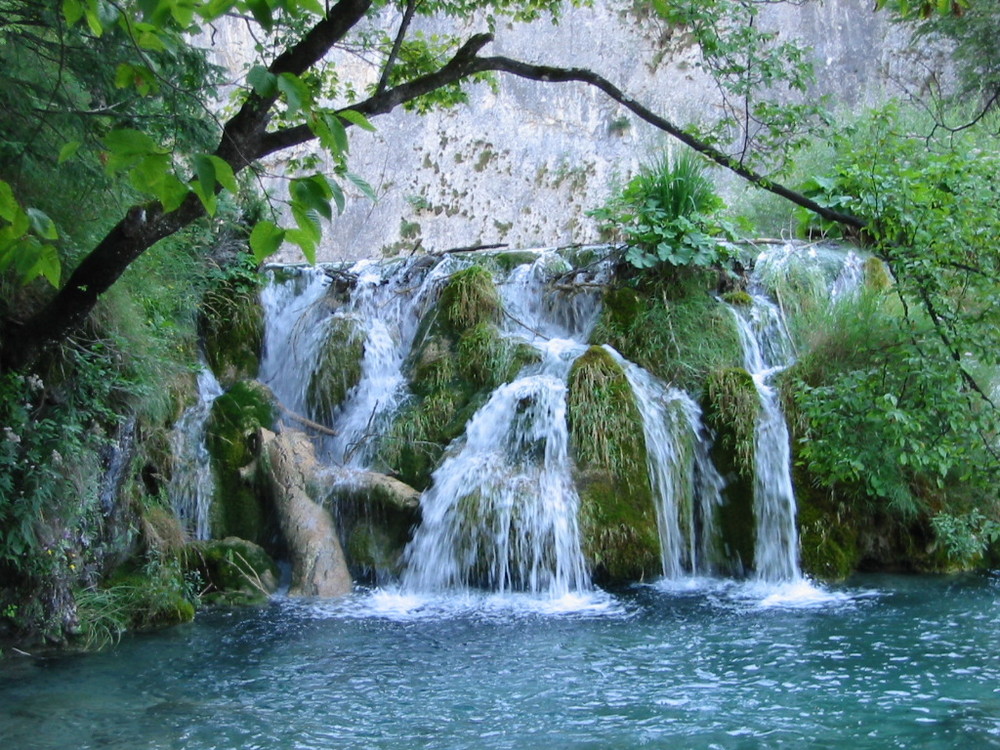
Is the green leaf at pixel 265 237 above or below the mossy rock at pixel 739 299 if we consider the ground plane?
below

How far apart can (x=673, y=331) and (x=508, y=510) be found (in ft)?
7.73

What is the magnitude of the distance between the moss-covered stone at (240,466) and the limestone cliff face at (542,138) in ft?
30.2

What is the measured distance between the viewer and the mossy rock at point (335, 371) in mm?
8898

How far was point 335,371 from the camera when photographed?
8.97m

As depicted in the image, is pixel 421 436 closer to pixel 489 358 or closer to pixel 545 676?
pixel 489 358

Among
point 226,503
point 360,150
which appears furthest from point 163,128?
point 360,150

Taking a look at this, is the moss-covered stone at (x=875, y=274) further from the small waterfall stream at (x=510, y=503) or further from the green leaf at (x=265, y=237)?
the green leaf at (x=265, y=237)

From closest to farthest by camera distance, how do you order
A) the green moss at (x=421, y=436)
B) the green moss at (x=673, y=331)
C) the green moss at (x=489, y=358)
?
the green moss at (x=421, y=436), the green moss at (x=673, y=331), the green moss at (x=489, y=358)

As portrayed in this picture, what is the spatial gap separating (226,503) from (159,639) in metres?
2.05

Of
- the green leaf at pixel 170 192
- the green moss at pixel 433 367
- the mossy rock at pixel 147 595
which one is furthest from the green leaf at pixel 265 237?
the green moss at pixel 433 367

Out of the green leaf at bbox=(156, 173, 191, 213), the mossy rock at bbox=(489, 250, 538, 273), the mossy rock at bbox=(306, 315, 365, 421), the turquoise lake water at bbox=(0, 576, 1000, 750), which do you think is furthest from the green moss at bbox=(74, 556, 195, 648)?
the mossy rock at bbox=(489, 250, 538, 273)

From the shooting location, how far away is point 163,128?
203 inches

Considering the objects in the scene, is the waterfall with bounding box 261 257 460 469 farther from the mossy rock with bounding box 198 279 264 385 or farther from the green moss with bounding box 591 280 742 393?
the green moss with bounding box 591 280 742 393

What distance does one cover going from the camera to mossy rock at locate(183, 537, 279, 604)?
674cm
